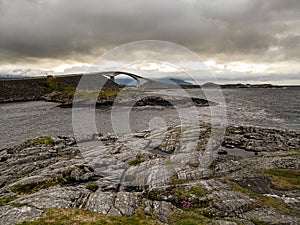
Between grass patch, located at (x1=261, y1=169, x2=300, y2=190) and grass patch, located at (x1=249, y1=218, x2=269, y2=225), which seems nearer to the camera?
grass patch, located at (x1=249, y1=218, x2=269, y2=225)

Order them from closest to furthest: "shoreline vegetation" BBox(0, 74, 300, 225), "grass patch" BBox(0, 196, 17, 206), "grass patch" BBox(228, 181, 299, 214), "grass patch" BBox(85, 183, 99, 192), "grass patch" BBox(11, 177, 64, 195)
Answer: "shoreline vegetation" BBox(0, 74, 300, 225), "grass patch" BBox(228, 181, 299, 214), "grass patch" BBox(0, 196, 17, 206), "grass patch" BBox(11, 177, 64, 195), "grass patch" BBox(85, 183, 99, 192)

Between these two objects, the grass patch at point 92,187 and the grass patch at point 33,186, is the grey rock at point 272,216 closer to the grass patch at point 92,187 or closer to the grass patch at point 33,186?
the grass patch at point 92,187

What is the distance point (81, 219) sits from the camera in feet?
56.7

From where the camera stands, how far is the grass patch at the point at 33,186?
22975 millimetres

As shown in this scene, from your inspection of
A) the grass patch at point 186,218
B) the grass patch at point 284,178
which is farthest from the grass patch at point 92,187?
the grass patch at point 284,178

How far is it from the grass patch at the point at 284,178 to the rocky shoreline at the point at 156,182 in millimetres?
87

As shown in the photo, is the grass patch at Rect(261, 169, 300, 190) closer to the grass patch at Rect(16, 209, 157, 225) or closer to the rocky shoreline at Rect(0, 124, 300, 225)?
the rocky shoreline at Rect(0, 124, 300, 225)

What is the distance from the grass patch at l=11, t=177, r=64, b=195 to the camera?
23.0m

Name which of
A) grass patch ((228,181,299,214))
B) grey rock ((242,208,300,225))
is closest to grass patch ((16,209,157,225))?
grey rock ((242,208,300,225))

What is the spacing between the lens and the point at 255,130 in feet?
152

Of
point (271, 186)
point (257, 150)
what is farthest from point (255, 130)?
point (271, 186)

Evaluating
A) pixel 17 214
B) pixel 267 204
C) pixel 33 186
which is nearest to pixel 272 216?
pixel 267 204

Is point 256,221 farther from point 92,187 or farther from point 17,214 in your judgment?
point 17,214

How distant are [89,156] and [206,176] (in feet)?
51.6
